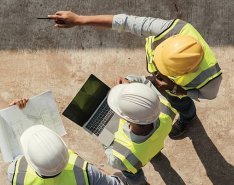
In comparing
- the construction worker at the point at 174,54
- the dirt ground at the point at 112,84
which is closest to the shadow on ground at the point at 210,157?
the dirt ground at the point at 112,84

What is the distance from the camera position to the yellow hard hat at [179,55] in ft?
10.4

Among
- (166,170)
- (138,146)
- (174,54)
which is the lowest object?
(166,170)

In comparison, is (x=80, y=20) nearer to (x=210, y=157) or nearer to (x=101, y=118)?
(x=101, y=118)

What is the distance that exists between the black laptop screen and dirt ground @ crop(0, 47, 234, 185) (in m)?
0.65

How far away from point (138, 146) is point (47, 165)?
674 millimetres

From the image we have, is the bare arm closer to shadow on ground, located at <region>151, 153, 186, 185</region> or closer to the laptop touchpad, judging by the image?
the laptop touchpad

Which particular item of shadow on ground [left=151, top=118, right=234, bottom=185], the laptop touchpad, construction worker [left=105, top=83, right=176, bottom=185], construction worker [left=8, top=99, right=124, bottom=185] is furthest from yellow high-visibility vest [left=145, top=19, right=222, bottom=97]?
shadow on ground [left=151, top=118, right=234, bottom=185]

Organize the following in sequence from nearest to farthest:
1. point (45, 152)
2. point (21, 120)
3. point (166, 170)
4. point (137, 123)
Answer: point (45, 152), point (137, 123), point (21, 120), point (166, 170)

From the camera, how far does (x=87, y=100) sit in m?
3.74

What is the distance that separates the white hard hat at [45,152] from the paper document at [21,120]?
583 mm

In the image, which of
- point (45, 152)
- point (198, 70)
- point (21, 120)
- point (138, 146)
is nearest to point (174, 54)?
point (198, 70)

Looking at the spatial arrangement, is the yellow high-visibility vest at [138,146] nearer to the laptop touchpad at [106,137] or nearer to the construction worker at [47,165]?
the construction worker at [47,165]

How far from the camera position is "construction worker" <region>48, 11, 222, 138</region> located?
321 centimetres

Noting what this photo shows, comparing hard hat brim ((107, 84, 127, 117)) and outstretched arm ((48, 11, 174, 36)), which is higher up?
outstretched arm ((48, 11, 174, 36))
